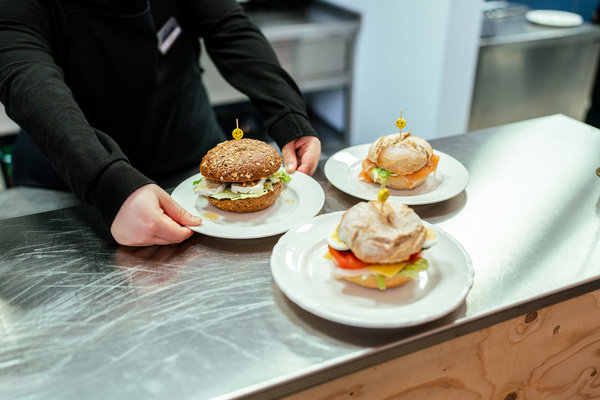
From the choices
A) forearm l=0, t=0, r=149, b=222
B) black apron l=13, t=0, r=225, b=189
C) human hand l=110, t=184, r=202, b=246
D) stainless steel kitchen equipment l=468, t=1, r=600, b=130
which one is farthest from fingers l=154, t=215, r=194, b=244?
stainless steel kitchen equipment l=468, t=1, r=600, b=130

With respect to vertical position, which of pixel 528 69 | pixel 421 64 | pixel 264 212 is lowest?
pixel 528 69

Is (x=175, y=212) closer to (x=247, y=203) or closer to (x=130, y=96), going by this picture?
(x=247, y=203)

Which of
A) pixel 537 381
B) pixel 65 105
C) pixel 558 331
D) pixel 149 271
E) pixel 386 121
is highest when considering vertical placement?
pixel 65 105

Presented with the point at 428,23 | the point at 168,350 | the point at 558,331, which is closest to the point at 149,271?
the point at 168,350

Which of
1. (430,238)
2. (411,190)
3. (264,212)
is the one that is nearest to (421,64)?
(411,190)

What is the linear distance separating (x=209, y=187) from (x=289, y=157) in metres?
0.33

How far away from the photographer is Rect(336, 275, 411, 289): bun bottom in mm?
981

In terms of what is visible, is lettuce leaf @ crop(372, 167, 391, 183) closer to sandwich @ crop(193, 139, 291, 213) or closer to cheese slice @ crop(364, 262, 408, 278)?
sandwich @ crop(193, 139, 291, 213)

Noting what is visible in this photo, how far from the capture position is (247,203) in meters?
1.28

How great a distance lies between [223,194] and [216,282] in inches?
11.6

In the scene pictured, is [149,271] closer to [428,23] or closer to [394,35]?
[428,23]

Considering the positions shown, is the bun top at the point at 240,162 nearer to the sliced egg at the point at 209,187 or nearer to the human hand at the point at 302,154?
the sliced egg at the point at 209,187

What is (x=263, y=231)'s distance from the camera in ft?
3.92

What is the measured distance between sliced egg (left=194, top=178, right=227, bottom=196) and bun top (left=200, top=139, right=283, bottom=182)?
1.1 inches
